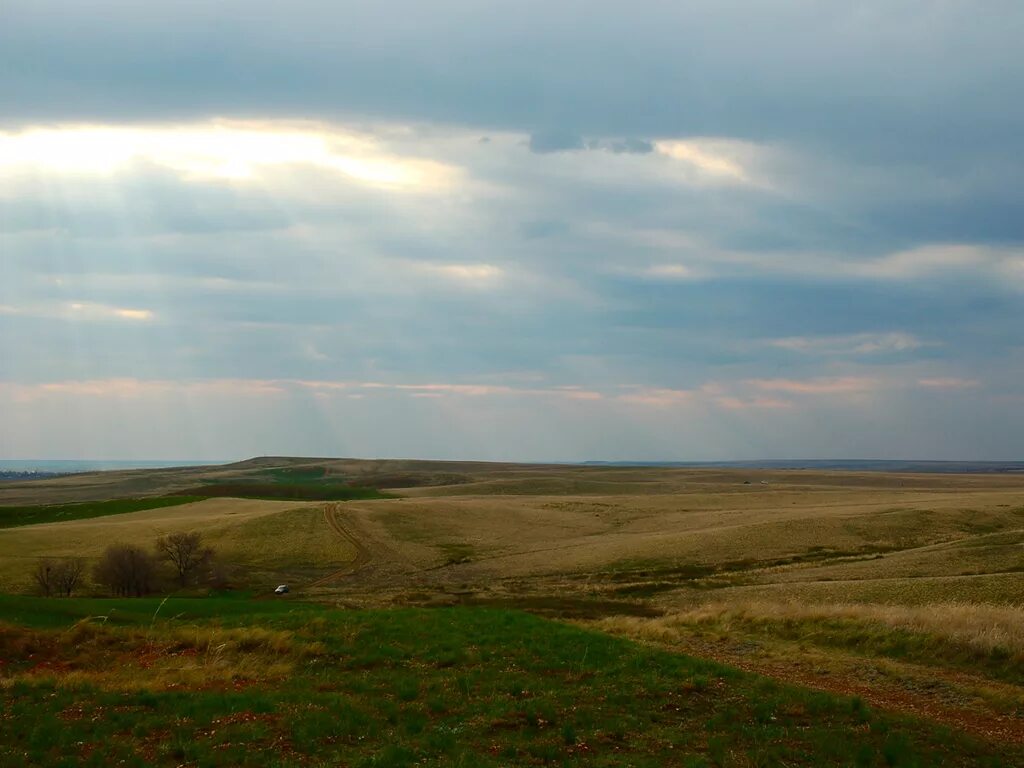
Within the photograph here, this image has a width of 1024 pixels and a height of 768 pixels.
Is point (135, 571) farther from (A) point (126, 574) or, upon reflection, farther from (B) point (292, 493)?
(B) point (292, 493)

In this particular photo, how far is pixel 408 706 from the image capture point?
14.9 m

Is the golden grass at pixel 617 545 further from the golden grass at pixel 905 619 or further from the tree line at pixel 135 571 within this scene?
the golden grass at pixel 905 619

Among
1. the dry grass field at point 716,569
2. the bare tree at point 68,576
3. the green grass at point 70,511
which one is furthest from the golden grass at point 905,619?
the green grass at point 70,511

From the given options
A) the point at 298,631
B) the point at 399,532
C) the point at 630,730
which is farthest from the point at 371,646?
the point at 399,532

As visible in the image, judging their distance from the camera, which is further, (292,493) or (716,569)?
(292,493)

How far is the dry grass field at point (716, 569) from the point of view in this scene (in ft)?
64.5

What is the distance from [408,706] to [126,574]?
41627 mm

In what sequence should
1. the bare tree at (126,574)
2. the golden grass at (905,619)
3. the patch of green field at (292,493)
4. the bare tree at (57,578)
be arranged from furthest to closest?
the patch of green field at (292,493)
the bare tree at (126,574)
the bare tree at (57,578)
the golden grass at (905,619)

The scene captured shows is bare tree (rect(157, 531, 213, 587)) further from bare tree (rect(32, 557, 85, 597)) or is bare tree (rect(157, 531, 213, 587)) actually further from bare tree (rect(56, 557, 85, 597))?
bare tree (rect(32, 557, 85, 597))

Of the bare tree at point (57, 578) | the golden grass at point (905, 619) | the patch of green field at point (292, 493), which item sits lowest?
the patch of green field at point (292, 493)

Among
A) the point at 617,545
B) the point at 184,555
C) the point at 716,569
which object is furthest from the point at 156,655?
the point at 617,545

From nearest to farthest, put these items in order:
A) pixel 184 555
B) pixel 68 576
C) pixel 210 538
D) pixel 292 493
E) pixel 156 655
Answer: pixel 156 655 → pixel 68 576 → pixel 184 555 → pixel 210 538 → pixel 292 493

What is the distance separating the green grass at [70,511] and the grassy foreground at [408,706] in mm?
75107

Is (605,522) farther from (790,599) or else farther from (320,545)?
(790,599)
